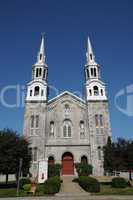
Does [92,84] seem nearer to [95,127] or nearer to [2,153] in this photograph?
[95,127]

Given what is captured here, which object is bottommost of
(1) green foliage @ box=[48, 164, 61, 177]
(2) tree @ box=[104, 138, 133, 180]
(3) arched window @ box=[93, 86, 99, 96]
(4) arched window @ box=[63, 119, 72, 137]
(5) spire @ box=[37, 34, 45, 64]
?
(1) green foliage @ box=[48, 164, 61, 177]

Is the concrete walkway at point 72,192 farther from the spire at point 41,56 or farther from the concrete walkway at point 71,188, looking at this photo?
the spire at point 41,56

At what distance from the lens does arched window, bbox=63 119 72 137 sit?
133ft

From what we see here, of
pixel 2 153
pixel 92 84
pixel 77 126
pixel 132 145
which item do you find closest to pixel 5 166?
pixel 2 153

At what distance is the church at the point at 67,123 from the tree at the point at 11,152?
9840mm

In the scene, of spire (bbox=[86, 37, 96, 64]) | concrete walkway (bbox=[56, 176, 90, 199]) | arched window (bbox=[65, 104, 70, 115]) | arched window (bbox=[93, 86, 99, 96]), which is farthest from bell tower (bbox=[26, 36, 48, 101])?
concrete walkway (bbox=[56, 176, 90, 199])

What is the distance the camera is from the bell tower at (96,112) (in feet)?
124

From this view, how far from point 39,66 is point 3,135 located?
21.8 meters

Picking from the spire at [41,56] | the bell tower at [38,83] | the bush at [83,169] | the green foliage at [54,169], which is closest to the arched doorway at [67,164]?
the bush at [83,169]

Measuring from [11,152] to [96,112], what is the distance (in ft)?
64.9

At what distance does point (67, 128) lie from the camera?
4112 centimetres

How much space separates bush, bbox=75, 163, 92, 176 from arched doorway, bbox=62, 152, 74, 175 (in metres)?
1.94

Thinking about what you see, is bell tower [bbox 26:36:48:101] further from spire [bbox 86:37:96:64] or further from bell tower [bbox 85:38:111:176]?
spire [bbox 86:37:96:64]

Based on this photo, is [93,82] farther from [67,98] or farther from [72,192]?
[72,192]
